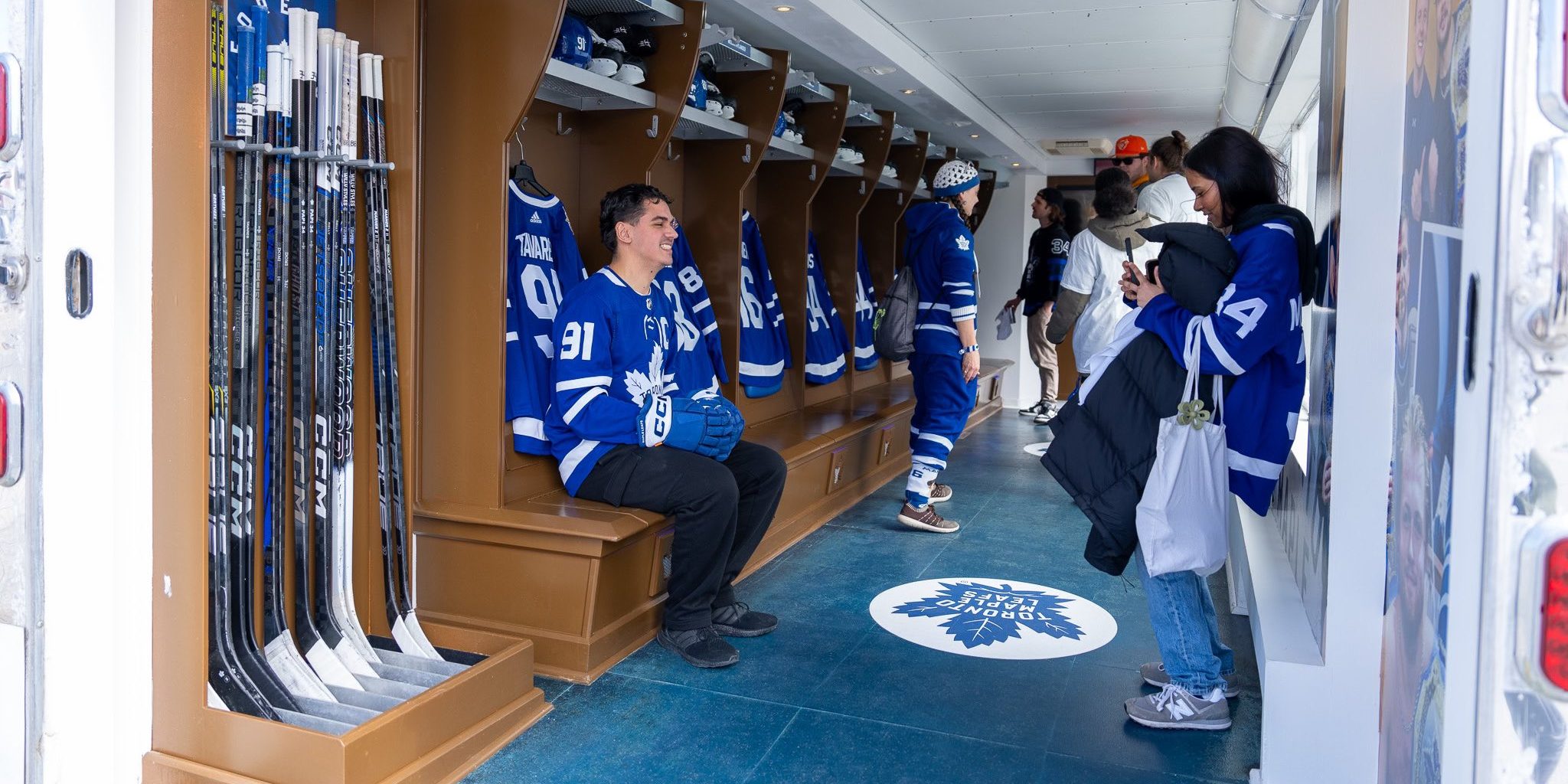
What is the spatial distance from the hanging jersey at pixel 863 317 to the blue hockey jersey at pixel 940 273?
1302 mm

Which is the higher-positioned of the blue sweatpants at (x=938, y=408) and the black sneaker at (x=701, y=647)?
the blue sweatpants at (x=938, y=408)

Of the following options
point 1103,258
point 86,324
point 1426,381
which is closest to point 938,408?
point 1103,258

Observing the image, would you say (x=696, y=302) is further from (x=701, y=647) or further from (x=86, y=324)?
(x=86, y=324)

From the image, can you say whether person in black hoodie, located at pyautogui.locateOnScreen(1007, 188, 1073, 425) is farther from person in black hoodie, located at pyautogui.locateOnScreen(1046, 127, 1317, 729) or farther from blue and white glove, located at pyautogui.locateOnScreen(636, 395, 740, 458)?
person in black hoodie, located at pyautogui.locateOnScreen(1046, 127, 1317, 729)

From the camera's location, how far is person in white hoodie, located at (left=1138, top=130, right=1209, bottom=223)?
4684 mm

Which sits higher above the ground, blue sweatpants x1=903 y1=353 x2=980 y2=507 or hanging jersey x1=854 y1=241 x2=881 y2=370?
hanging jersey x1=854 y1=241 x2=881 y2=370

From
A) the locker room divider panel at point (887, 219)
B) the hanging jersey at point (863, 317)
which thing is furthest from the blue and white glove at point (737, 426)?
the locker room divider panel at point (887, 219)

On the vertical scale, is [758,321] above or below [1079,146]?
below

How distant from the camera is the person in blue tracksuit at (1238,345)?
2217 mm

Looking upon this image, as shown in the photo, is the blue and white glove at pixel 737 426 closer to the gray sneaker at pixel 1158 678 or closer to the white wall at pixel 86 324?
the gray sneaker at pixel 1158 678

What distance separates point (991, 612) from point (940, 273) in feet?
5.40

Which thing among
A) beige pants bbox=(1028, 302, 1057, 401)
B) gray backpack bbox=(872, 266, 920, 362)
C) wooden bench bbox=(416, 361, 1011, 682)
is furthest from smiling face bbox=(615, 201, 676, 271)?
beige pants bbox=(1028, 302, 1057, 401)

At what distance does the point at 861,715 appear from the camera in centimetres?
260

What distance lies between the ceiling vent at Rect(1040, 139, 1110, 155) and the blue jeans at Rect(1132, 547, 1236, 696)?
253 inches
